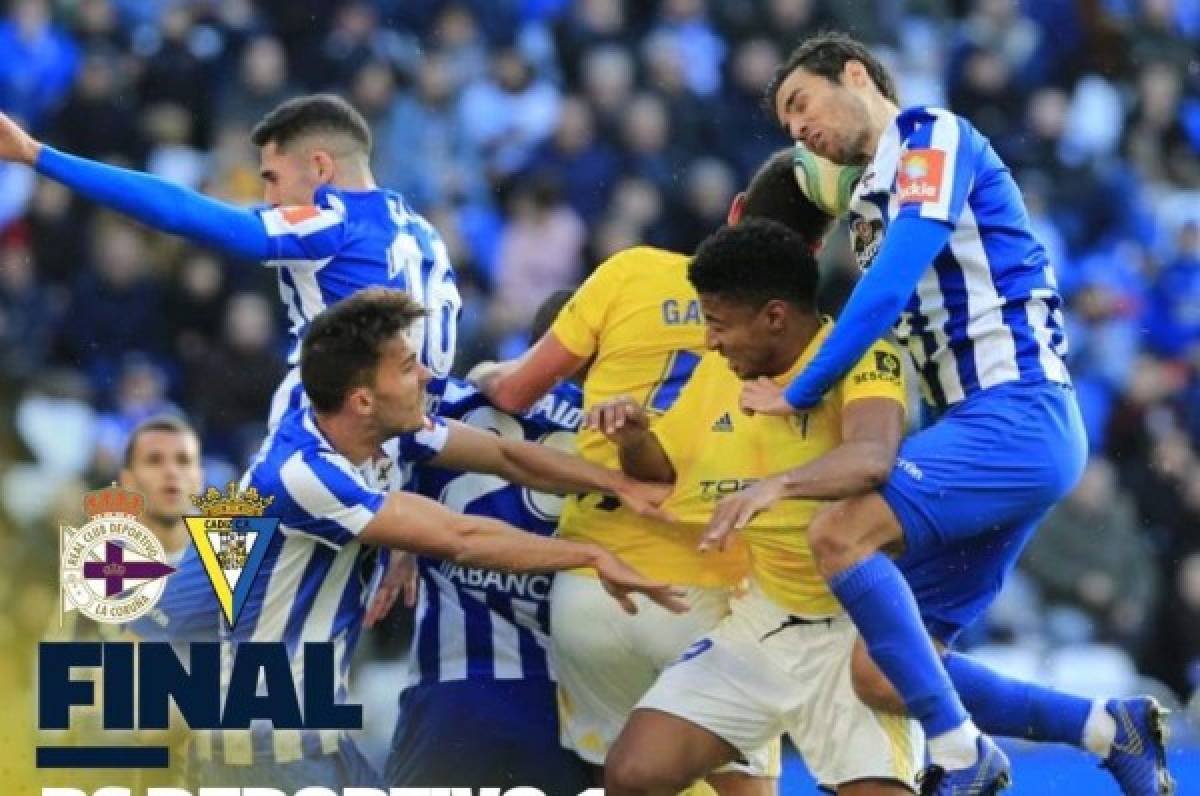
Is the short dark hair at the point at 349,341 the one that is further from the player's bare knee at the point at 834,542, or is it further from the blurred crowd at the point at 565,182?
the blurred crowd at the point at 565,182

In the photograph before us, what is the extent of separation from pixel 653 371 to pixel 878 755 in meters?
1.36

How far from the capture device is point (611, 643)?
7.45 meters

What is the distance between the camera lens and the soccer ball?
7.39 m

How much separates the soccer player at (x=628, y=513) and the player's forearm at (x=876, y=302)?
743 mm

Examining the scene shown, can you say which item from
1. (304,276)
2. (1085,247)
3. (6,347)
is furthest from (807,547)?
(1085,247)

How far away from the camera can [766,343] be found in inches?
279

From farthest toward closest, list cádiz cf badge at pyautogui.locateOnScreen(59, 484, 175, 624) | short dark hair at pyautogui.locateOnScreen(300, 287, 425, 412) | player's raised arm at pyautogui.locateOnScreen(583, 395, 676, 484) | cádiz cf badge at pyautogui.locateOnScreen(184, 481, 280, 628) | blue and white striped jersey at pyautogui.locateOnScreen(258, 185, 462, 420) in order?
cádiz cf badge at pyautogui.locateOnScreen(59, 484, 175, 624) → blue and white striped jersey at pyautogui.locateOnScreen(258, 185, 462, 420) → cádiz cf badge at pyautogui.locateOnScreen(184, 481, 280, 628) → short dark hair at pyautogui.locateOnScreen(300, 287, 425, 412) → player's raised arm at pyautogui.locateOnScreen(583, 395, 676, 484)

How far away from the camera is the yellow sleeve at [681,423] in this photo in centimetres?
745

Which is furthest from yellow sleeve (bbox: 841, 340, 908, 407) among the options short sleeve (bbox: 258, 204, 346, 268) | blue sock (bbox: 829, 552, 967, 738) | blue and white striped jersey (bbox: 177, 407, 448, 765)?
short sleeve (bbox: 258, 204, 346, 268)

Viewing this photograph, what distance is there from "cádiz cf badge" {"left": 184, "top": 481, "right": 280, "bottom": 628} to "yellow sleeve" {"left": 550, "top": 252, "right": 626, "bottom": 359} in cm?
102

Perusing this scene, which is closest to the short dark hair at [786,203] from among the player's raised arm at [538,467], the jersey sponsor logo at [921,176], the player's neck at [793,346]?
the player's neck at [793,346]

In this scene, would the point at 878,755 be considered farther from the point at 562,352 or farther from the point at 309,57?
the point at 309,57

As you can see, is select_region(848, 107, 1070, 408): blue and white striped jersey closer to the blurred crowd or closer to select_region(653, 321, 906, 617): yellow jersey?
select_region(653, 321, 906, 617): yellow jersey

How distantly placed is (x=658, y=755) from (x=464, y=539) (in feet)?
2.88
